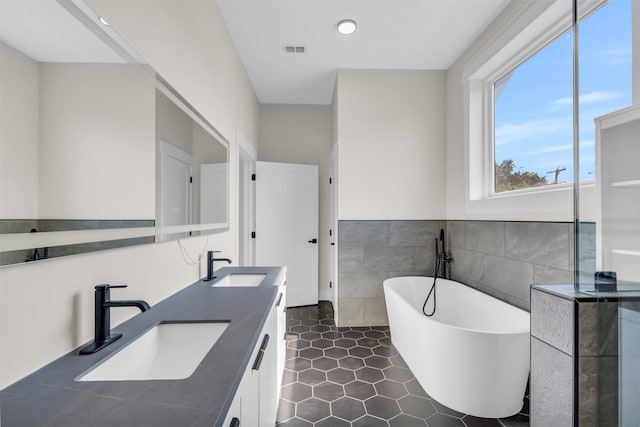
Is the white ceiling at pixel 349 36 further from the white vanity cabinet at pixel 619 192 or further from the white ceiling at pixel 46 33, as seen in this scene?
the white vanity cabinet at pixel 619 192

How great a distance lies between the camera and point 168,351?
3.51 feet

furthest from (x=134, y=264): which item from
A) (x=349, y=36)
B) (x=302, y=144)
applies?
(x=302, y=144)

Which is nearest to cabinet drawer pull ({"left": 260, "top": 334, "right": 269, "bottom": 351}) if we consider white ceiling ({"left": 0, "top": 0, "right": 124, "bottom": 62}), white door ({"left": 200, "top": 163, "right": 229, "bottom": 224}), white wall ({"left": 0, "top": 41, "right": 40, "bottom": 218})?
white wall ({"left": 0, "top": 41, "right": 40, "bottom": 218})

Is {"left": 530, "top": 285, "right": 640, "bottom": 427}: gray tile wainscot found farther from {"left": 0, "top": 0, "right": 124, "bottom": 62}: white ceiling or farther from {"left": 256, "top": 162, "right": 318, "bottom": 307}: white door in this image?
{"left": 256, "top": 162, "right": 318, "bottom": 307}: white door

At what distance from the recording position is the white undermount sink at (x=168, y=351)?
0.92 metres

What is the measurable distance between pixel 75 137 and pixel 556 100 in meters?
2.61

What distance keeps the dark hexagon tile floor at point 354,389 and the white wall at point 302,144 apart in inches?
56.7

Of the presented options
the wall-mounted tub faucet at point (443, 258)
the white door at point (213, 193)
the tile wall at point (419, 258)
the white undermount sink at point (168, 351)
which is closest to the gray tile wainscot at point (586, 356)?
the white undermount sink at point (168, 351)

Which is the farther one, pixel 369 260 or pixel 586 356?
pixel 369 260

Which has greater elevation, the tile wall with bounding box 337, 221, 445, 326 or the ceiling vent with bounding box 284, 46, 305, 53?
the ceiling vent with bounding box 284, 46, 305, 53

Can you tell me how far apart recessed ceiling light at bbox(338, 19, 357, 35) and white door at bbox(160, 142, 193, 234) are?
1.75 metres

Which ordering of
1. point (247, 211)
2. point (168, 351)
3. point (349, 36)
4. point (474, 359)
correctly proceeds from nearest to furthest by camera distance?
point (168, 351) < point (474, 359) < point (349, 36) < point (247, 211)

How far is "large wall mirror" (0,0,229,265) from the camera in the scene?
0.63 m

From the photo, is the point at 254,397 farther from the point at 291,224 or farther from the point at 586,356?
the point at 291,224
